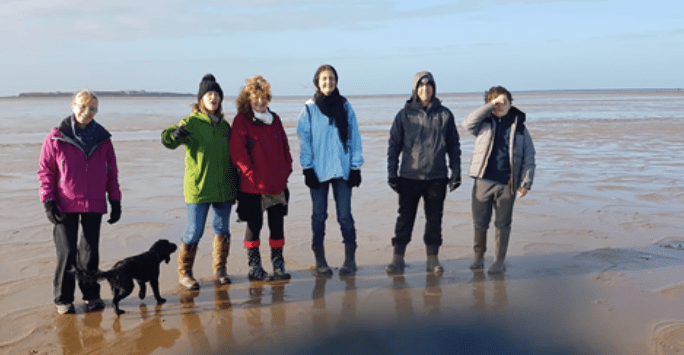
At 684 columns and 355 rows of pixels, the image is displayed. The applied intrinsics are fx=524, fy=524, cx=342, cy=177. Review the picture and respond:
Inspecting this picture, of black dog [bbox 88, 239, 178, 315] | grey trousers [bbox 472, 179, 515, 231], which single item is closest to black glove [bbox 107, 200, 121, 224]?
black dog [bbox 88, 239, 178, 315]

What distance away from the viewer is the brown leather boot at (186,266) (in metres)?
5.34

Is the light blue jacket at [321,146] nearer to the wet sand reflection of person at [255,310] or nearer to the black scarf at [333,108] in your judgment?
A: the black scarf at [333,108]

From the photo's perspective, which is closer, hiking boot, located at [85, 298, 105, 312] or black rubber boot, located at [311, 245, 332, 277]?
hiking boot, located at [85, 298, 105, 312]

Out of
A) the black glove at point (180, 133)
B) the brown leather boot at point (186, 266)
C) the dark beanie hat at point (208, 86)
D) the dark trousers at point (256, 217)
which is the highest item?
the dark beanie hat at point (208, 86)

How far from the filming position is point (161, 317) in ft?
15.3

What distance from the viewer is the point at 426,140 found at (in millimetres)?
5660

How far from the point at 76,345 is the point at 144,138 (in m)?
17.3

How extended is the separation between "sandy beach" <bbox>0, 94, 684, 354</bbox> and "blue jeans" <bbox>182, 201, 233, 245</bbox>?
1.84 ft

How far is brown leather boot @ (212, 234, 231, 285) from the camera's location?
5496 millimetres

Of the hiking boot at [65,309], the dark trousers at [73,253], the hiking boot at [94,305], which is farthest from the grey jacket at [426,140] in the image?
the hiking boot at [65,309]

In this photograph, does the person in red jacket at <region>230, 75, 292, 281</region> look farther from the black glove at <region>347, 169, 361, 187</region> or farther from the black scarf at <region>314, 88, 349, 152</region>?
the black glove at <region>347, 169, 361, 187</region>

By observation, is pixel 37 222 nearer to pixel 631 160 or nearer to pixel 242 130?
pixel 242 130

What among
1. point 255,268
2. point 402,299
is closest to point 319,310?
point 402,299

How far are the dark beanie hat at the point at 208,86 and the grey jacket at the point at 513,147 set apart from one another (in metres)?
2.66
